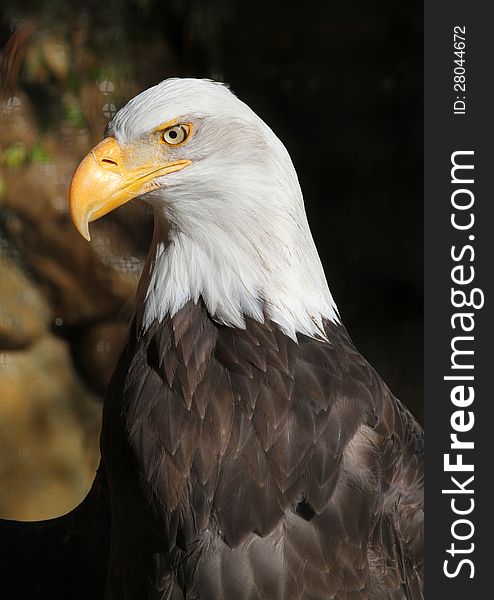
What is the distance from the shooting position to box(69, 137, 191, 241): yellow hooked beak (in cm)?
151

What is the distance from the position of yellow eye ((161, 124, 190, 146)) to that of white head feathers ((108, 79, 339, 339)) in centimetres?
1

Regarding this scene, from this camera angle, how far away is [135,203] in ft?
11.5

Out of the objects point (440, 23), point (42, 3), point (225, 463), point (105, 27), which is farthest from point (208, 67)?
point (225, 463)

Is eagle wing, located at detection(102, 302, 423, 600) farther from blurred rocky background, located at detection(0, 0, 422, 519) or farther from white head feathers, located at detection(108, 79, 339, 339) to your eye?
blurred rocky background, located at detection(0, 0, 422, 519)

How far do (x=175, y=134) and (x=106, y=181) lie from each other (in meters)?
0.14

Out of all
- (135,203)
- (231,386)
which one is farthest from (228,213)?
(135,203)

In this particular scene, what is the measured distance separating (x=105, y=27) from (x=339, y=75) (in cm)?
83

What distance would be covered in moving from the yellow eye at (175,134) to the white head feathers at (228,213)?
0.01 meters

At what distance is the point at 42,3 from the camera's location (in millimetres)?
3281

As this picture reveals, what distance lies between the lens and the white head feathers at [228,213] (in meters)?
1.53

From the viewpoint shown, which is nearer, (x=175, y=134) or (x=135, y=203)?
(x=175, y=134)

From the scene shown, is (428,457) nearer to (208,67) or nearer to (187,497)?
(187,497)

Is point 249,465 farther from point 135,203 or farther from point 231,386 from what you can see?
point 135,203

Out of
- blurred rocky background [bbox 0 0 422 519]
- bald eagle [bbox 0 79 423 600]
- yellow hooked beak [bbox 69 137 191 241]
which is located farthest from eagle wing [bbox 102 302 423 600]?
blurred rocky background [bbox 0 0 422 519]
